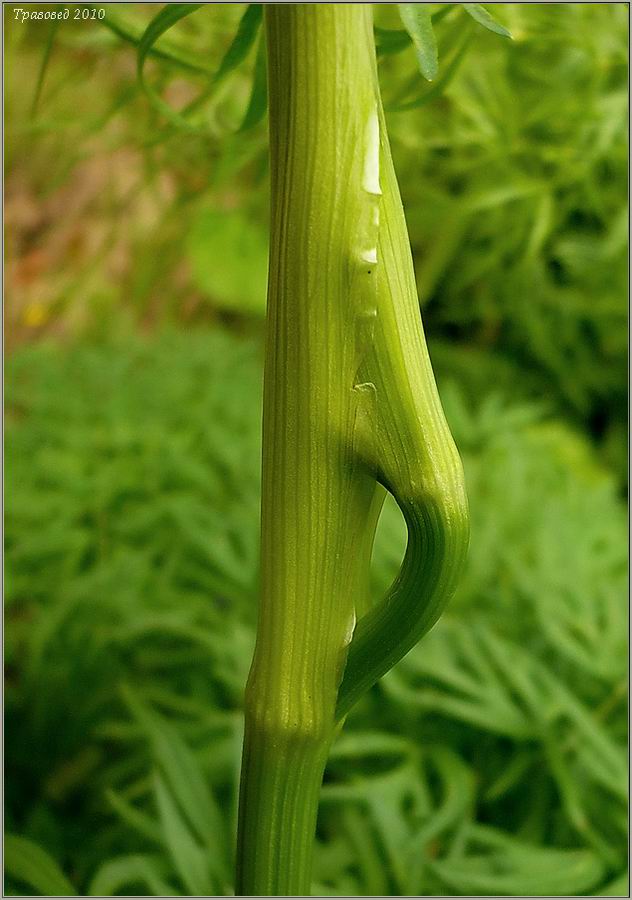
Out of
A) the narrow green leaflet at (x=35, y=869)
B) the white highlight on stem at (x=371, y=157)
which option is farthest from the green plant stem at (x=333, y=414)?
the narrow green leaflet at (x=35, y=869)

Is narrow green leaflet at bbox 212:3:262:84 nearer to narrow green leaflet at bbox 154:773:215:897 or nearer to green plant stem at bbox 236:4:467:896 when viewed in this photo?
green plant stem at bbox 236:4:467:896

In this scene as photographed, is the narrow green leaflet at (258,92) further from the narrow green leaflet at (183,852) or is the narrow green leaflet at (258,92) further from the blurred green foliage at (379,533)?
the narrow green leaflet at (183,852)

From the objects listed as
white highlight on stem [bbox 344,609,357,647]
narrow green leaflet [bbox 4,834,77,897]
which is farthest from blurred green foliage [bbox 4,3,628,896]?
white highlight on stem [bbox 344,609,357,647]

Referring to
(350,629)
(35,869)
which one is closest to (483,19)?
(350,629)

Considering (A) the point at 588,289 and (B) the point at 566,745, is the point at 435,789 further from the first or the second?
(A) the point at 588,289

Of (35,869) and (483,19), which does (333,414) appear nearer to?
(483,19)

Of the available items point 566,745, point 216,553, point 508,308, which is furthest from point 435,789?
point 508,308
